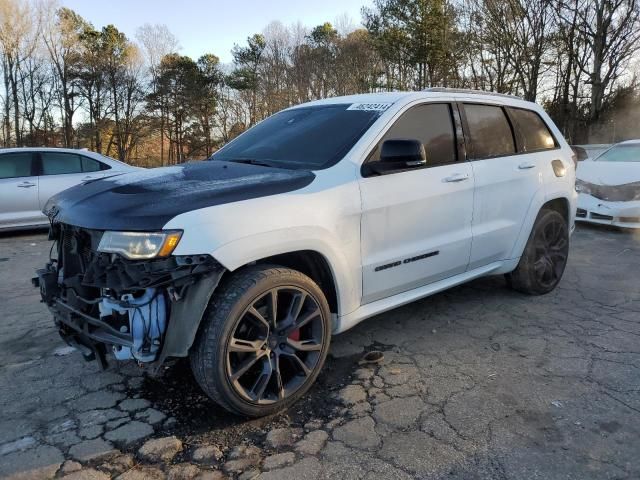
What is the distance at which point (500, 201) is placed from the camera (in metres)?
4.02

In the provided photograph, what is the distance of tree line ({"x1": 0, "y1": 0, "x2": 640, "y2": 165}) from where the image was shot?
24.5 metres

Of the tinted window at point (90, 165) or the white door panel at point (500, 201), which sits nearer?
the white door panel at point (500, 201)

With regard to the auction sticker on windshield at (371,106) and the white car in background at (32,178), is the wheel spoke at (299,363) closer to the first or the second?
the auction sticker on windshield at (371,106)

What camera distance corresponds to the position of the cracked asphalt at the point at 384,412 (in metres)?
2.35

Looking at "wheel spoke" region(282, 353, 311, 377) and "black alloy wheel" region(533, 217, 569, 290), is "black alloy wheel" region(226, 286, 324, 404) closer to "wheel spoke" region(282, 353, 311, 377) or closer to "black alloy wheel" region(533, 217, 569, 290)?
"wheel spoke" region(282, 353, 311, 377)

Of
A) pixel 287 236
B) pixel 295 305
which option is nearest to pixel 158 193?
pixel 287 236

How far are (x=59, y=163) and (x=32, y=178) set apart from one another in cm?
49

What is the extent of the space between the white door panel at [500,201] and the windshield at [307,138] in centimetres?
105

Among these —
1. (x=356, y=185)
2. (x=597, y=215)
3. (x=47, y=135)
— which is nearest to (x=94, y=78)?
(x=47, y=135)

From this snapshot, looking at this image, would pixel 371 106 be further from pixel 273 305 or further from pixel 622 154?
pixel 622 154

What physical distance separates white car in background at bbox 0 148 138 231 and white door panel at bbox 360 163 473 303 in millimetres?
5963

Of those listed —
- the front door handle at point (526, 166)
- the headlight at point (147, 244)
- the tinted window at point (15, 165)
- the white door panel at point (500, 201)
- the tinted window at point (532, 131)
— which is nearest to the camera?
the headlight at point (147, 244)

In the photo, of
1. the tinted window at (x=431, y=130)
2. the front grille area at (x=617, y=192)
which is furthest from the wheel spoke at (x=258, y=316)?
the front grille area at (x=617, y=192)

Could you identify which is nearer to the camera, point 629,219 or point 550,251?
point 550,251
